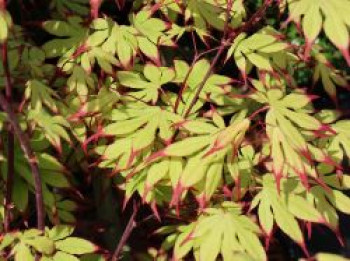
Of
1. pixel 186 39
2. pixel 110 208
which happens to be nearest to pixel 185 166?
pixel 110 208

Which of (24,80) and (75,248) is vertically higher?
(24,80)

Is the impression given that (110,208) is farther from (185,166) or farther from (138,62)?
(185,166)

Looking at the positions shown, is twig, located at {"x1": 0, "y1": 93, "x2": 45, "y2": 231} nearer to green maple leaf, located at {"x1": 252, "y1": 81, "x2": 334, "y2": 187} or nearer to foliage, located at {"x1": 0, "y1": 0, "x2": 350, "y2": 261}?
foliage, located at {"x1": 0, "y1": 0, "x2": 350, "y2": 261}

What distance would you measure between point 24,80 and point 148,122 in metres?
0.40

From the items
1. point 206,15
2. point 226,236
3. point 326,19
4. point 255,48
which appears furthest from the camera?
point 206,15

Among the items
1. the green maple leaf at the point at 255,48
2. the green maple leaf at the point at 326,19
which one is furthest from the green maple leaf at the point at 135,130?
the green maple leaf at the point at 326,19

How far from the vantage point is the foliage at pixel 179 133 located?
4.44 feet

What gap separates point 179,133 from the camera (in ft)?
5.18

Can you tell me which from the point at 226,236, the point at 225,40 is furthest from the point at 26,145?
the point at 225,40

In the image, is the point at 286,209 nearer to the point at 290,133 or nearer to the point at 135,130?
the point at 290,133

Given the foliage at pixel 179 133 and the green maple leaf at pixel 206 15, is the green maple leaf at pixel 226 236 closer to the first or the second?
the foliage at pixel 179 133

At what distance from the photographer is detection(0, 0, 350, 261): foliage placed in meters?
1.35

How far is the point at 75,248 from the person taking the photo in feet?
4.79

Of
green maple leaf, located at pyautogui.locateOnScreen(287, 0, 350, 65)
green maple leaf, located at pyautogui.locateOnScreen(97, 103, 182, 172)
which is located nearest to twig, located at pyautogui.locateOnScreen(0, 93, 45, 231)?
green maple leaf, located at pyautogui.locateOnScreen(97, 103, 182, 172)
